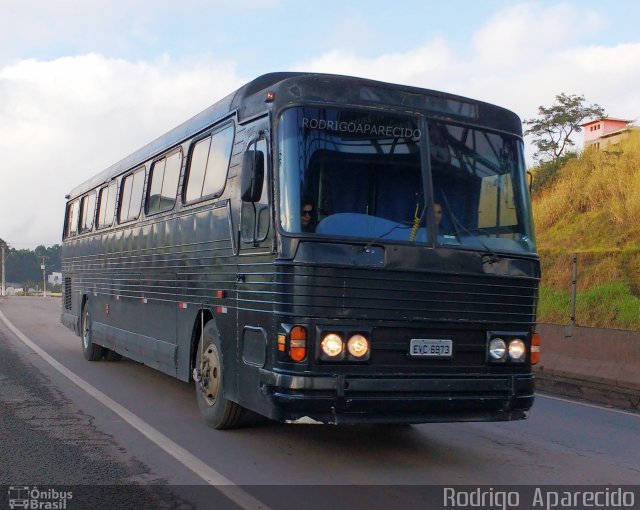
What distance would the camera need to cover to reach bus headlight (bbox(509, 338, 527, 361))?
21.9 feet

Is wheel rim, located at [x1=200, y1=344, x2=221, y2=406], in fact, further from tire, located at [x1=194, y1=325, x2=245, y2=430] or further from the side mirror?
the side mirror

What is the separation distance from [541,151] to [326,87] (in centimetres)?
2400

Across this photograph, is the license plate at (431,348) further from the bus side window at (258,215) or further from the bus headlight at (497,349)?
the bus side window at (258,215)

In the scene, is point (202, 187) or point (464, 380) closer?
point (464, 380)

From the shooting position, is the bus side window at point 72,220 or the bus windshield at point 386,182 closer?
the bus windshield at point 386,182

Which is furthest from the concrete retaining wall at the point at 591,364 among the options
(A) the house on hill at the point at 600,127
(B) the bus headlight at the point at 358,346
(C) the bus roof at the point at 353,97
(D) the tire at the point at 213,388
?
(A) the house on hill at the point at 600,127

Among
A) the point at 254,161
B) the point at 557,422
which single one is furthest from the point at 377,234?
the point at 557,422

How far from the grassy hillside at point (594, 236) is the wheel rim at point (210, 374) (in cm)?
1024

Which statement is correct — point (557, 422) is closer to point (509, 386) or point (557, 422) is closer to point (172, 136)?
point (509, 386)

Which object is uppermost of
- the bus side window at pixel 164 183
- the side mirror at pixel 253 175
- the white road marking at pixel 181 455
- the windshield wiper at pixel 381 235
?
the bus side window at pixel 164 183

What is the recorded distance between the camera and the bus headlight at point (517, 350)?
6.67 m

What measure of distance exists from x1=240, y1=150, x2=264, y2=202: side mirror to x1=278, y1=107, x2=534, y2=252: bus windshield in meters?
0.26

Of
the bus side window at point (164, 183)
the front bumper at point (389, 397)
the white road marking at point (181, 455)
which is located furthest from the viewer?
the bus side window at point (164, 183)

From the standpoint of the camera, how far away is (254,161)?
6453mm
